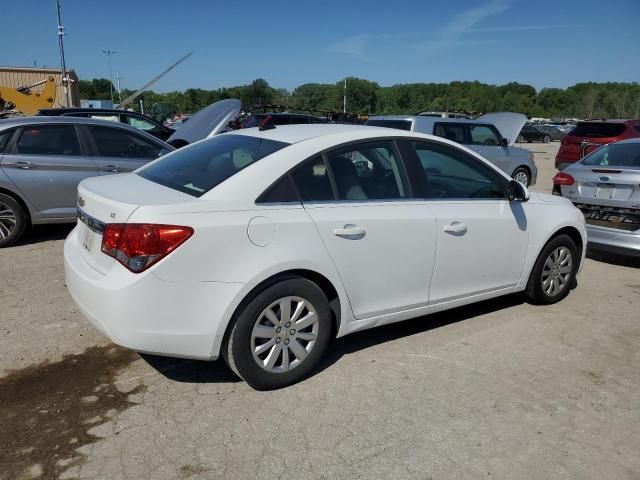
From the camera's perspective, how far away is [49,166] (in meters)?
6.64

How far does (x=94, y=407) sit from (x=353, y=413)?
1.50 metres

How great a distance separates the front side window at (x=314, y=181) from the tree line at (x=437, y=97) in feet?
225

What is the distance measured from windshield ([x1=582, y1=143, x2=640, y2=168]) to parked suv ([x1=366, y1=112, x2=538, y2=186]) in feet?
12.3

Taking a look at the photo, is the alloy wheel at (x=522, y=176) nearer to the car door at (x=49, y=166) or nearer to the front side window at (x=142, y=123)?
the front side window at (x=142, y=123)

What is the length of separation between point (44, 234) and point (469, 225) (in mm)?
5898

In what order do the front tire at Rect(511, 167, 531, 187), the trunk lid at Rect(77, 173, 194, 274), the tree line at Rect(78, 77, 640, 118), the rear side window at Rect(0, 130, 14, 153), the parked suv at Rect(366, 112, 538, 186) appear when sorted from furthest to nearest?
1. the tree line at Rect(78, 77, 640, 118)
2. the front tire at Rect(511, 167, 531, 187)
3. the parked suv at Rect(366, 112, 538, 186)
4. the rear side window at Rect(0, 130, 14, 153)
5. the trunk lid at Rect(77, 173, 194, 274)

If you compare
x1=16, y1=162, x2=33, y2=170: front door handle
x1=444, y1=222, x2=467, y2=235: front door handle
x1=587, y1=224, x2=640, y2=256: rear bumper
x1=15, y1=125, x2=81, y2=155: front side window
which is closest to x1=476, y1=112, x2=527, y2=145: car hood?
x1=587, y1=224, x2=640, y2=256: rear bumper

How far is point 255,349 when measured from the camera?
320 centimetres

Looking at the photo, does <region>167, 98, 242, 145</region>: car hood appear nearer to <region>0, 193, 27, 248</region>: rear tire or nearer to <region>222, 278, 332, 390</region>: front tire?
<region>0, 193, 27, 248</region>: rear tire

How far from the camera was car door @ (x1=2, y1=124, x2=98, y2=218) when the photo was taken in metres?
6.51

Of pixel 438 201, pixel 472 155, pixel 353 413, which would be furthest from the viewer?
pixel 472 155

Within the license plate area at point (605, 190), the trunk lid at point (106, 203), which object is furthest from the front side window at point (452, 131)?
the trunk lid at point (106, 203)

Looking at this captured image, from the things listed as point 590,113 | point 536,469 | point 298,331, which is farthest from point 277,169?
point 590,113

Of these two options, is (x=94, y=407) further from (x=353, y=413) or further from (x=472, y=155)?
(x=472, y=155)
